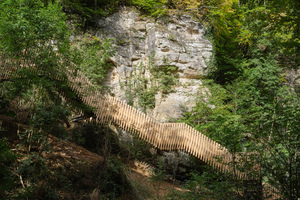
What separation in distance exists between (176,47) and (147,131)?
702 centimetres

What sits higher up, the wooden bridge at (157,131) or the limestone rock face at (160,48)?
the limestone rock face at (160,48)

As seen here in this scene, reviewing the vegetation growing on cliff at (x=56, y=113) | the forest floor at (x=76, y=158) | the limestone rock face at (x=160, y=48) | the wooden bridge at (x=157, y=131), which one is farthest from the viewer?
the limestone rock face at (x=160, y=48)

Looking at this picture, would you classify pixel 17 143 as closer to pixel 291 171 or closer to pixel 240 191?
pixel 240 191

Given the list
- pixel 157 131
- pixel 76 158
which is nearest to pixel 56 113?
pixel 76 158

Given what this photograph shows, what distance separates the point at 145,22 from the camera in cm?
1365

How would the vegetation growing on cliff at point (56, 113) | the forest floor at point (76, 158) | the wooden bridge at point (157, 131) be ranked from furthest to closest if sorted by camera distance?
the wooden bridge at point (157, 131) → the forest floor at point (76, 158) → the vegetation growing on cliff at point (56, 113)

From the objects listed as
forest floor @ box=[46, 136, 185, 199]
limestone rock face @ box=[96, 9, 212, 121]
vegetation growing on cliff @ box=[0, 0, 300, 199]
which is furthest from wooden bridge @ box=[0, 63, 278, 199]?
limestone rock face @ box=[96, 9, 212, 121]

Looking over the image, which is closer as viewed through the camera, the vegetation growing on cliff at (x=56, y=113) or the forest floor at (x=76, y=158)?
the vegetation growing on cliff at (x=56, y=113)

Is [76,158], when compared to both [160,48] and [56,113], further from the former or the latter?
[160,48]

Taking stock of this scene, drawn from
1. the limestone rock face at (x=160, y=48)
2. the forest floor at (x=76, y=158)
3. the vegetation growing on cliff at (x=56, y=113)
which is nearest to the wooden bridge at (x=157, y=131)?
the vegetation growing on cliff at (x=56, y=113)

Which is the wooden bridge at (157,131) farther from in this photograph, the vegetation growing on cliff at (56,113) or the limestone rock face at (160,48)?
the limestone rock face at (160,48)

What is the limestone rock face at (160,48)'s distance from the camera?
12057 millimetres

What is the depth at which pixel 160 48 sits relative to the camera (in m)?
12.4

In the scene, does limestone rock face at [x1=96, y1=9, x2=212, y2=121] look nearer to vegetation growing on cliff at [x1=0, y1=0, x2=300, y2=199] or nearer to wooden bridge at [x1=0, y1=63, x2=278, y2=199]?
vegetation growing on cliff at [x1=0, y1=0, x2=300, y2=199]
